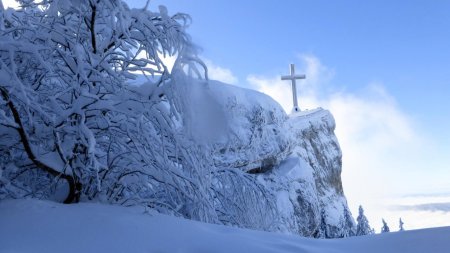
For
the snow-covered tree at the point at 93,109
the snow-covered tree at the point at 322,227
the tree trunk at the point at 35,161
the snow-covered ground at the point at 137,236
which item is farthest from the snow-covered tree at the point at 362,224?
the tree trunk at the point at 35,161

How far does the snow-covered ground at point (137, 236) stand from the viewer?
2674 mm

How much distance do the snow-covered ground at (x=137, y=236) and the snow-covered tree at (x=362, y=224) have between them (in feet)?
61.7

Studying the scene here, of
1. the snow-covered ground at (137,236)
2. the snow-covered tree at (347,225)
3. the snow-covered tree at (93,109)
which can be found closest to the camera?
the snow-covered ground at (137,236)

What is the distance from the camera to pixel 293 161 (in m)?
21.2

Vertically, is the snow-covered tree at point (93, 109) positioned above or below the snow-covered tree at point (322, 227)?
above

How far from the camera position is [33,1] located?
13.5 feet

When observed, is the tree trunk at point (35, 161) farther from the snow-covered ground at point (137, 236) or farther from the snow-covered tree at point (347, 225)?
the snow-covered tree at point (347, 225)

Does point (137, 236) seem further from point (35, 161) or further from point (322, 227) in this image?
point (322, 227)

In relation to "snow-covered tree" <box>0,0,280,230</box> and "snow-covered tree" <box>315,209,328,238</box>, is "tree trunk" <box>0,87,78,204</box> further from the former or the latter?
"snow-covered tree" <box>315,209,328,238</box>

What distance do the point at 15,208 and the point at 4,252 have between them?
0.82 m

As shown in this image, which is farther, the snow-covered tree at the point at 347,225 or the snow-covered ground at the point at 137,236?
the snow-covered tree at the point at 347,225

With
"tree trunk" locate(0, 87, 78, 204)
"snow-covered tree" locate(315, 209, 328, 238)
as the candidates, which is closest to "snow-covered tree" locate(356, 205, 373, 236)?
"snow-covered tree" locate(315, 209, 328, 238)

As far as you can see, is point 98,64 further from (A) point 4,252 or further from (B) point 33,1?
(A) point 4,252

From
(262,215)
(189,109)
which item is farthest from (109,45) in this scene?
(262,215)
